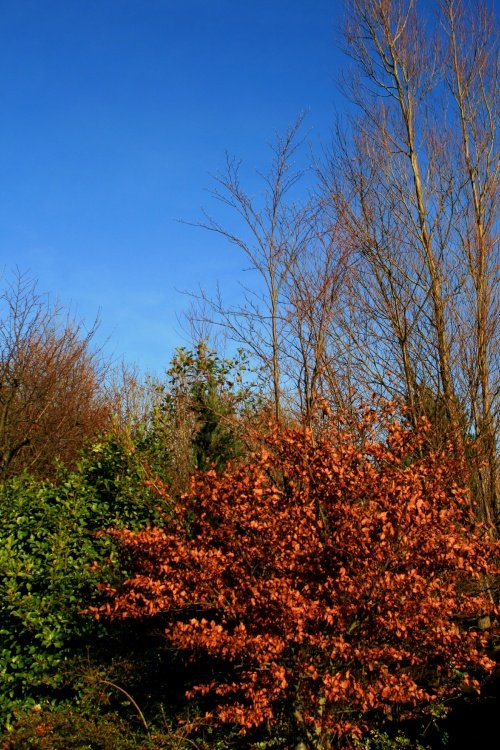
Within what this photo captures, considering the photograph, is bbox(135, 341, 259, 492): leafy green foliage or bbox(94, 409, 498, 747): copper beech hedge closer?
bbox(94, 409, 498, 747): copper beech hedge

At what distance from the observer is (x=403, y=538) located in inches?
189

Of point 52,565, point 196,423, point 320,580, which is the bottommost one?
point 320,580

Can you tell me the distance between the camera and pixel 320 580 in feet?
16.5

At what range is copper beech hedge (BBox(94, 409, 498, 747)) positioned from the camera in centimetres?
472

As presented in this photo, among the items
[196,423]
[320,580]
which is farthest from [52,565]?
[196,423]

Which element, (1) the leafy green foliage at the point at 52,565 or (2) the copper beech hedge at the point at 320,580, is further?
(1) the leafy green foliage at the point at 52,565

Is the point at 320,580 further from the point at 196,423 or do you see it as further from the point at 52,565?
the point at 196,423

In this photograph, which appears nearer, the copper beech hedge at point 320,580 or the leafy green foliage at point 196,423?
the copper beech hedge at point 320,580

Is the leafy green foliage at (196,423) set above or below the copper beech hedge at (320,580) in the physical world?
above

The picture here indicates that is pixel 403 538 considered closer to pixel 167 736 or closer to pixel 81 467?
pixel 167 736

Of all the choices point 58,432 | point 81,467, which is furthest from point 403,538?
point 58,432

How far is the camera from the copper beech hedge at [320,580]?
4723 mm

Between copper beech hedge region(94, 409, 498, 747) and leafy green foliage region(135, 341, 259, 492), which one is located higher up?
leafy green foliage region(135, 341, 259, 492)

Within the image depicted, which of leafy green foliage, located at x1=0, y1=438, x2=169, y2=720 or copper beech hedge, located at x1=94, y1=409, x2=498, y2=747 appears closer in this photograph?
copper beech hedge, located at x1=94, y1=409, x2=498, y2=747
